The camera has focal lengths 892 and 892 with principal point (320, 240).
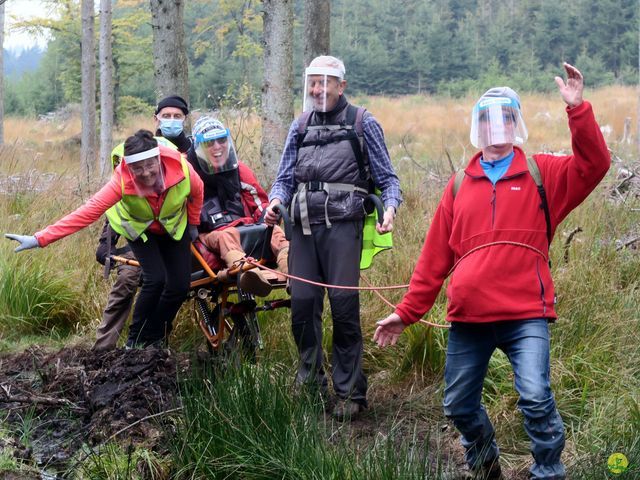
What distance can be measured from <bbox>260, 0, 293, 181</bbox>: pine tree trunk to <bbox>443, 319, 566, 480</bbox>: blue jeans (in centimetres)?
550

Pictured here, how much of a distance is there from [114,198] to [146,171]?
28cm

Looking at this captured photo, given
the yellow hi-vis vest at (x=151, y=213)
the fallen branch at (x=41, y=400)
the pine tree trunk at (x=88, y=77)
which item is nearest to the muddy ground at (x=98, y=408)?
the fallen branch at (x=41, y=400)

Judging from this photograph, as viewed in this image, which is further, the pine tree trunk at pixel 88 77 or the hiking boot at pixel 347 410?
the pine tree trunk at pixel 88 77

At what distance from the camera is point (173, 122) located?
6.73m

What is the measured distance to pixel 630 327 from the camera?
569cm

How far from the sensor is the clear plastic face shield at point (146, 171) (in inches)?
220

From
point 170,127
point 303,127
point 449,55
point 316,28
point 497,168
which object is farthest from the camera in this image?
point 449,55

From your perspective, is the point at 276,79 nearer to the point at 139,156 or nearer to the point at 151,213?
the point at 151,213

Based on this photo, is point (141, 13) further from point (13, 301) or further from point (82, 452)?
point (82, 452)

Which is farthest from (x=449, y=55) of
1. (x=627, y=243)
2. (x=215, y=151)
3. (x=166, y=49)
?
(x=215, y=151)

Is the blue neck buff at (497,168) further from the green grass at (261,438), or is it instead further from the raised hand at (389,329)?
the green grass at (261,438)

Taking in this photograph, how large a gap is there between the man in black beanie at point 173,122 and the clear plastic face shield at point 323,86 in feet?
5.52

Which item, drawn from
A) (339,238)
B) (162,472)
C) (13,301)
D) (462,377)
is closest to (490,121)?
(462,377)

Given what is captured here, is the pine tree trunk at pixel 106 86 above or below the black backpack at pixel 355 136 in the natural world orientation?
below
